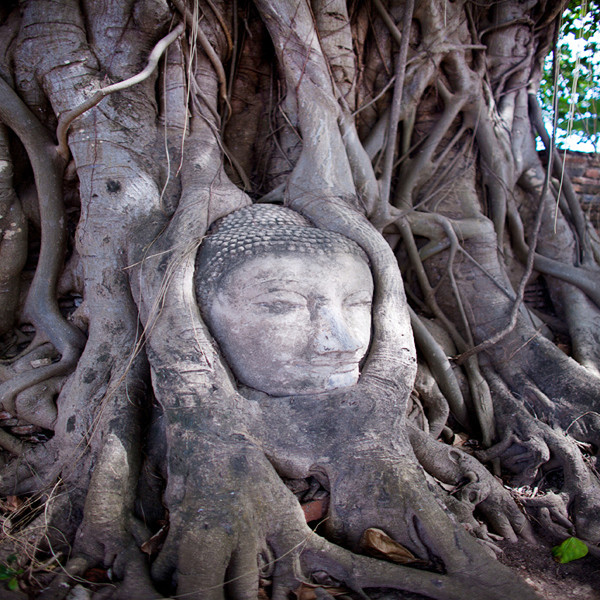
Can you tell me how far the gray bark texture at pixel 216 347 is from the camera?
5.14 ft

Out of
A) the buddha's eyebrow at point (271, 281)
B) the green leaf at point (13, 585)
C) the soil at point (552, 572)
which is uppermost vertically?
the buddha's eyebrow at point (271, 281)

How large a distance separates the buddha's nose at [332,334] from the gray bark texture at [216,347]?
17cm

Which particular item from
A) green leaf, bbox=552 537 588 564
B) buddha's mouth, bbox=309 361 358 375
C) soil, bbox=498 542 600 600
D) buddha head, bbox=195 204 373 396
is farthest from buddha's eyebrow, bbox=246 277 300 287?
green leaf, bbox=552 537 588 564

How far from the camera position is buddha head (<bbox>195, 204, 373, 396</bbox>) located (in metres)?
1.85

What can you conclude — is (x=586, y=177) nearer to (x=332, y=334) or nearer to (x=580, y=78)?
(x=580, y=78)

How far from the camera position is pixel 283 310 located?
6.13 feet

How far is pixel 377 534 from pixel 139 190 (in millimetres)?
1761

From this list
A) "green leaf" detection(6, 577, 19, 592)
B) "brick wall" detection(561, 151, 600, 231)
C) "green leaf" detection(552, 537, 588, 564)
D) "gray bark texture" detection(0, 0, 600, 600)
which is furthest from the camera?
"brick wall" detection(561, 151, 600, 231)

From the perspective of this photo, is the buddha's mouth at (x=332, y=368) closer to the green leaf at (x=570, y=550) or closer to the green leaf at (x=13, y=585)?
the green leaf at (x=570, y=550)

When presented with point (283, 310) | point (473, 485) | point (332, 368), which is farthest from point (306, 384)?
point (473, 485)

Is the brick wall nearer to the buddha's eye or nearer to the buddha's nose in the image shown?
the buddha's eye

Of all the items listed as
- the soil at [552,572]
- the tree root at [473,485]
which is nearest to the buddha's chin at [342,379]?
the tree root at [473,485]

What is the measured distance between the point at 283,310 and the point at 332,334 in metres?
0.21

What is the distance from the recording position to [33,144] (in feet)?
8.00
